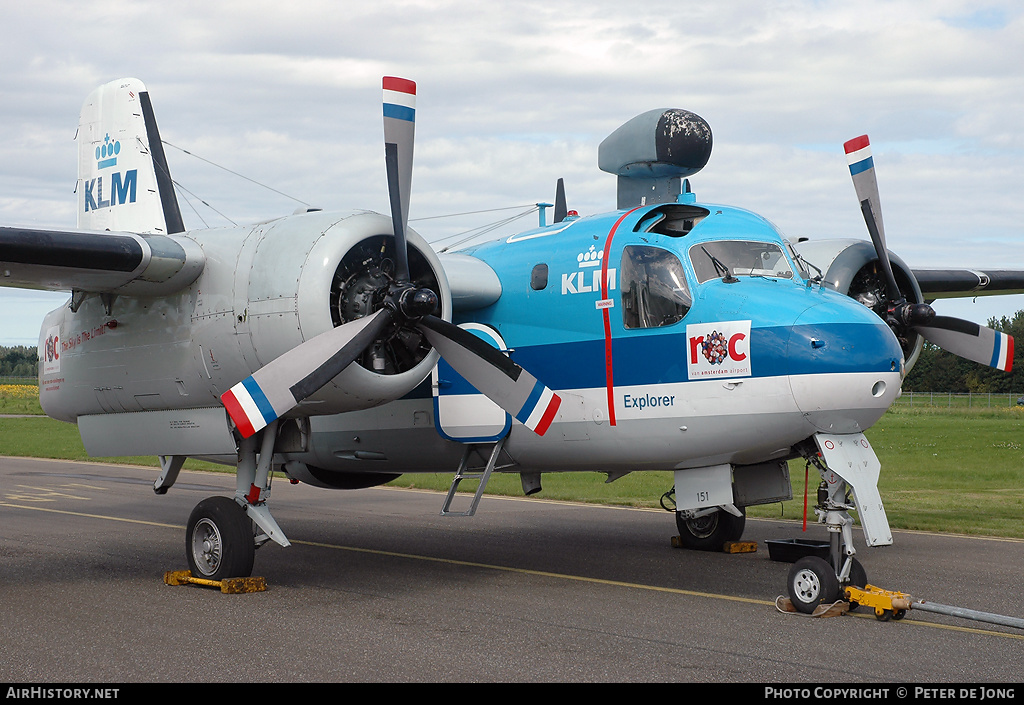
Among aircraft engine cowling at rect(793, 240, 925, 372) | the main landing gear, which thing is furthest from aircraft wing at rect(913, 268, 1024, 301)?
the main landing gear

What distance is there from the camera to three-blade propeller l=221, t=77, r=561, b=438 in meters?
9.54

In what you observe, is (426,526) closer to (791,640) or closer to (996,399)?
(791,640)

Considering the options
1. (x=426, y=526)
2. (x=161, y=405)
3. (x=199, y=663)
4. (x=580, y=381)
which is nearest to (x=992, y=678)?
(x=580, y=381)

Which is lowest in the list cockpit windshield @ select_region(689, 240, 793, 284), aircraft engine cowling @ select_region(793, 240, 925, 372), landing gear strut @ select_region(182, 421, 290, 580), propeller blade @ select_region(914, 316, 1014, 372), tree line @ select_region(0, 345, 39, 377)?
tree line @ select_region(0, 345, 39, 377)

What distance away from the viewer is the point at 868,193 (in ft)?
37.4

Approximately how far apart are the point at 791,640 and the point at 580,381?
12.0 feet

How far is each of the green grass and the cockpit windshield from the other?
6.05 meters

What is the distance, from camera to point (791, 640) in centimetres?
813

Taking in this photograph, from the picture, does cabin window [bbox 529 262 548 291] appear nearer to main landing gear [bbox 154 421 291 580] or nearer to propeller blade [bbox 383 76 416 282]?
propeller blade [bbox 383 76 416 282]

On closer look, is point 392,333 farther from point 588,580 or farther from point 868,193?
point 868,193

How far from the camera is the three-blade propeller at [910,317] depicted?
1141 centimetres

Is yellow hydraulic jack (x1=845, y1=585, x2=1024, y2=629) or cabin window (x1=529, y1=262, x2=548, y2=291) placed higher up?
cabin window (x1=529, y1=262, x2=548, y2=291)

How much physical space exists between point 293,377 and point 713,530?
6417 mm

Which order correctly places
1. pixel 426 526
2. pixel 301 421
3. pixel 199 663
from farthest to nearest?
pixel 426 526
pixel 301 421
pixel 199 663
